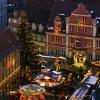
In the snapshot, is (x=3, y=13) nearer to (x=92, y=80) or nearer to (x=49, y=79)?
(x=49, y=79)

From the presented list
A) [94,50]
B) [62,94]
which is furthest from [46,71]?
[94,50]

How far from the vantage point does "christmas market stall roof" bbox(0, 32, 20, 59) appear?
41.4 meters

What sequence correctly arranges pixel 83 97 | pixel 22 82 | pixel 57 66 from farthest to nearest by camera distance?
pixel 57 66 < pixel 22 82 < pixel 83 97

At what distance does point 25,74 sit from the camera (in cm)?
4422

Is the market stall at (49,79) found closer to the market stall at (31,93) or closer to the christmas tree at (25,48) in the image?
the christmas tree at (25,48)

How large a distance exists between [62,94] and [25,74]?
6.94m

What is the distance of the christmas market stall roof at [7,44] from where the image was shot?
136 feet

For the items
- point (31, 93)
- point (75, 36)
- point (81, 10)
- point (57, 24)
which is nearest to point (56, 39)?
point (57, 24)

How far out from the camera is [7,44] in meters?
42.8

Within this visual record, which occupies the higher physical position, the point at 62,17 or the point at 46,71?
the point at 62,17

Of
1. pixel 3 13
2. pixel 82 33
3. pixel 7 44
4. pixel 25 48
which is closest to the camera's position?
pixel 7 44

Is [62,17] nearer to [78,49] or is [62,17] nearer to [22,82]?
[78,49]

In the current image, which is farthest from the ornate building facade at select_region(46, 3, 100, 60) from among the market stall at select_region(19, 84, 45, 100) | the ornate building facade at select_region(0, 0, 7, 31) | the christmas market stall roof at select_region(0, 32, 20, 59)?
the market stall at select_region(19, 84, 45, 100)

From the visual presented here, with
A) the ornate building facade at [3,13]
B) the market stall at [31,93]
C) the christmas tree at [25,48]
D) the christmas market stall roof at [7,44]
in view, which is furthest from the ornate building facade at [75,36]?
the market stall at [31,93]
